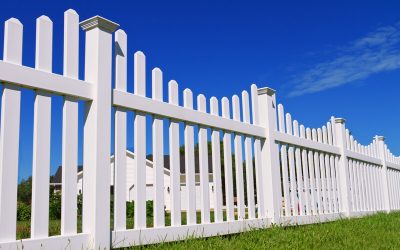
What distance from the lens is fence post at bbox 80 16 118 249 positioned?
310 centimetres

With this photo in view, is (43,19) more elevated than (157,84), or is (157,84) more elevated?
(43,19)

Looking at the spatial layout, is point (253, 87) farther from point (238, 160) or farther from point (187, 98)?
point (187, 98)

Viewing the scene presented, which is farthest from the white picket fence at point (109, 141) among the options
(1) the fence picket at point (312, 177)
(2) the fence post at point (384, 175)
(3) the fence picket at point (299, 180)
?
(2) the fence post at point (384, 175)

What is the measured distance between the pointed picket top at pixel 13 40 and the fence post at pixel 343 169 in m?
6.07

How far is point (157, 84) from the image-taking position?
3877 mm

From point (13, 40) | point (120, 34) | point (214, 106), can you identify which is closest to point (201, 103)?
point (214, 106)

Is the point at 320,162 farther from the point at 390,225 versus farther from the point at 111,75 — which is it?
the point at 111,75

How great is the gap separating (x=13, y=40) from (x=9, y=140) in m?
0.65

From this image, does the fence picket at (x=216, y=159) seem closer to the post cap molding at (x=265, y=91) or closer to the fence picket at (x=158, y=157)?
the fence picket at (x=158, y=157)

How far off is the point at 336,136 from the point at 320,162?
97cm

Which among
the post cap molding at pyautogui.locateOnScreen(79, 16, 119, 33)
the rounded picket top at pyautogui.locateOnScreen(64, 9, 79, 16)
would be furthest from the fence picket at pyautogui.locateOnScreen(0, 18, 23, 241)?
the post cap molding at pyautogui.locateOnScreen(79, 16, 119, 33)

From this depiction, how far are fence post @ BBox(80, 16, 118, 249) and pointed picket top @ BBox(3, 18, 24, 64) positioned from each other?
56 centimetres

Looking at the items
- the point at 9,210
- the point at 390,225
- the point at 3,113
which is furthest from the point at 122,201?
the point at 390,225

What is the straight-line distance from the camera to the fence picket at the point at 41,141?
286 centimetres
